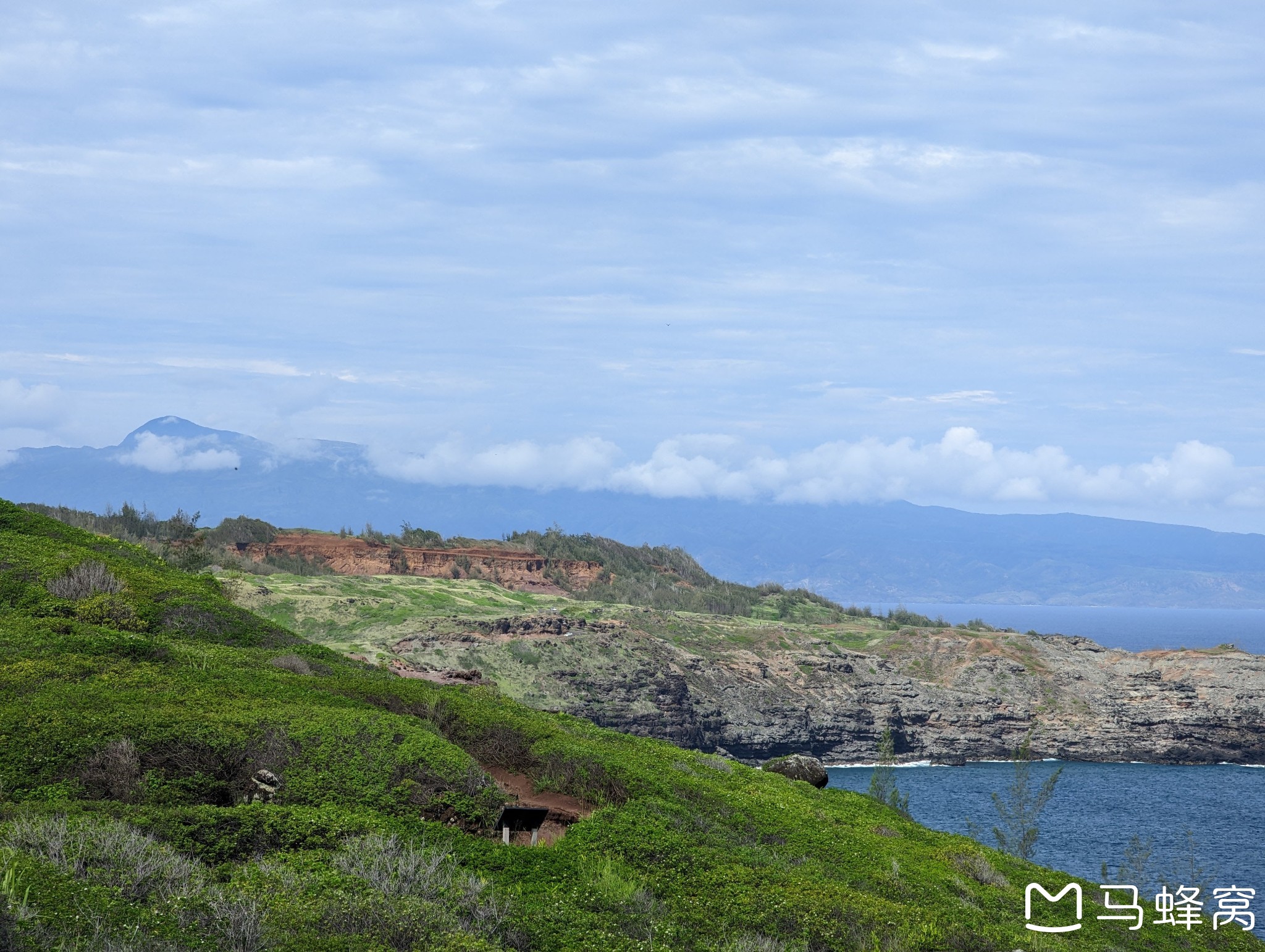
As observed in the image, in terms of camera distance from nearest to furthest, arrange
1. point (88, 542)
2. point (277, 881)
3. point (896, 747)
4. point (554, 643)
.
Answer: point (277, 881)
point (88, 542)
point (554, 643)
point (896, 747)

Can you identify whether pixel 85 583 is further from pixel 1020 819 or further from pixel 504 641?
pixel 504 641

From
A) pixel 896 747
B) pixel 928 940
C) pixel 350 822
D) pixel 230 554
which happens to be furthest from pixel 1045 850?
pixel 230 554

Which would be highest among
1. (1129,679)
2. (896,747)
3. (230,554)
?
(230,554)

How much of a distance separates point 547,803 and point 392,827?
5577mm

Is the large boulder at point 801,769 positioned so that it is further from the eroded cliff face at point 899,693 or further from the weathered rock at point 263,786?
the eroded cliff face at point 899,693

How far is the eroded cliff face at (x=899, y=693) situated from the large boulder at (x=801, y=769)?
1964 inches

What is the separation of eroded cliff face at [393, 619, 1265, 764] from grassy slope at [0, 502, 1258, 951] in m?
56.3

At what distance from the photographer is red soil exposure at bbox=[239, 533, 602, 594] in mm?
104250

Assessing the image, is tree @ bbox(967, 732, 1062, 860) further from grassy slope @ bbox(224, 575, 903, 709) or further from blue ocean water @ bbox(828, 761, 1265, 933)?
grassy slope @ bbox(224, 575, 903, 709)

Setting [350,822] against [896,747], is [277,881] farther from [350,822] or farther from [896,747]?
[896,747]

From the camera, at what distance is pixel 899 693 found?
100750mm

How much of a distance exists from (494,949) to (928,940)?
7.42 meters

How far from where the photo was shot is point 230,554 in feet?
304

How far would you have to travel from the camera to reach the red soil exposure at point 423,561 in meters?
104
